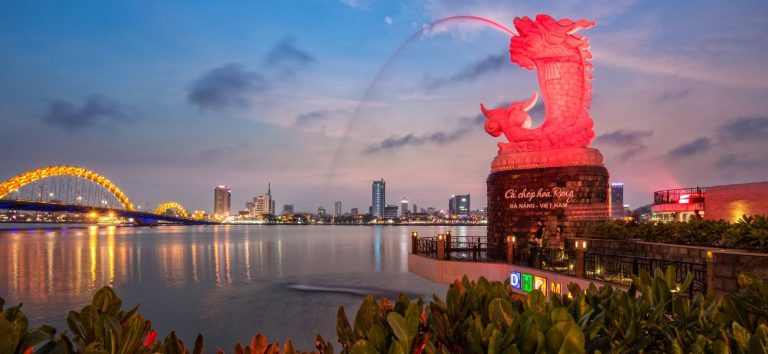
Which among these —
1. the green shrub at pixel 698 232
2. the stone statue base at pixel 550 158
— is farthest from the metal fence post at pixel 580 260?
the stone statue base at pixel 550 158

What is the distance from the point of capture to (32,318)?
19891mm

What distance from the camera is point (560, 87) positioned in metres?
21.3

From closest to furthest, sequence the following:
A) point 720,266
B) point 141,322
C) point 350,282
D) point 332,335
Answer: point 141,322 → point 720,266 → point 332,335 → point 350,282

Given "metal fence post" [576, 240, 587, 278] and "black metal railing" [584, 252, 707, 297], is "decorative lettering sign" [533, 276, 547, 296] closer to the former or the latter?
"black metal railing" [584, 252, 707, 297]

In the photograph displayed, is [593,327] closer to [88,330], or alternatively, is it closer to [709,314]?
[709,314]

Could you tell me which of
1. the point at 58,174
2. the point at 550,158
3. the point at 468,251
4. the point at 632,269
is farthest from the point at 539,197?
the point at 58,174

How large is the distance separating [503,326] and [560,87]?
20.2 metres

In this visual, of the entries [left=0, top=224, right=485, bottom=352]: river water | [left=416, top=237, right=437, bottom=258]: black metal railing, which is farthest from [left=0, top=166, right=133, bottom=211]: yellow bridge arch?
[left=416, top=237, right=437, bottom=258]: black metal railing

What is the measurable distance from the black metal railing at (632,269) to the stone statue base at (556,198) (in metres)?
2.57

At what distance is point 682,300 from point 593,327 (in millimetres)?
Result: 1186

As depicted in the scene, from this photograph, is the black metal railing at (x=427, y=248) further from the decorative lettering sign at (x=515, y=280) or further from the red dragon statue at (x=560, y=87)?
the red dragon statue at (x=560, y=87)

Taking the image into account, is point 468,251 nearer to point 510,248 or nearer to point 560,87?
point 510,248

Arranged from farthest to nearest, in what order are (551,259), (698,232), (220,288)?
(220,288)
(551,259)
(698,232)

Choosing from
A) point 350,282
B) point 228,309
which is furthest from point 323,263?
point 228,309
